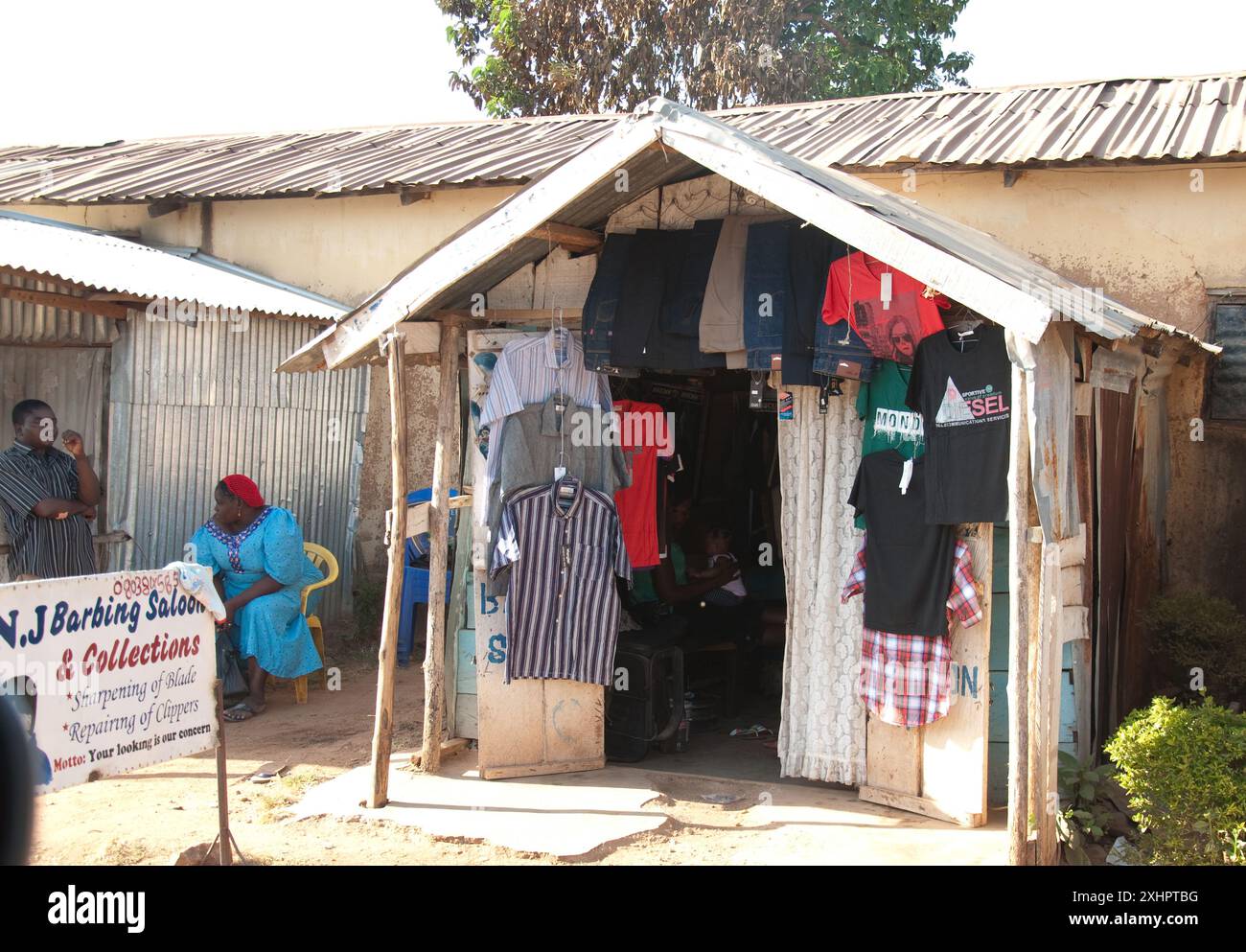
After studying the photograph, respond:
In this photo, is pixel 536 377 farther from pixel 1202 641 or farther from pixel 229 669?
pixel 1202 641

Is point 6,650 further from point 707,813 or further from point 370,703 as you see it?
point 370,703

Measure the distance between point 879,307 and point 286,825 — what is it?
4012 mm

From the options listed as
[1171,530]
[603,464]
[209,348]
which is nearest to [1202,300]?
[1171,530]

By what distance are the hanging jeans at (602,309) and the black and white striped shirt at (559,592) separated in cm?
74

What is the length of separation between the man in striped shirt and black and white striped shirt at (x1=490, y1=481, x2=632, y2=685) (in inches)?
135

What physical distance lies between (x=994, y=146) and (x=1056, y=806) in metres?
5.50

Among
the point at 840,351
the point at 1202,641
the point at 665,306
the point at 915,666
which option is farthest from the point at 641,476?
the point at 1202,641

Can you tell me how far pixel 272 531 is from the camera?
862cm

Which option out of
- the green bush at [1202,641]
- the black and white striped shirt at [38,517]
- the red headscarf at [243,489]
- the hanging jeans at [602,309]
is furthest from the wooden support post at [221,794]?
the green bush at [1202,641]

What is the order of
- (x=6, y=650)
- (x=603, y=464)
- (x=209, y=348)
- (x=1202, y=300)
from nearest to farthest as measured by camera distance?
(x=6, y=650), (x=603, y=464), (x=1202, y=300), (x=209, y=348)

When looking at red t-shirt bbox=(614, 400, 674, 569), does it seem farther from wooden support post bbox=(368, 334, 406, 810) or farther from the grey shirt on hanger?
wooden support post bbox=(368, 334, 406, 810)

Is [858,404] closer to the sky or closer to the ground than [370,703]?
closer to the sky

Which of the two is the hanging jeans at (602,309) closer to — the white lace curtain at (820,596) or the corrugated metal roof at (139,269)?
the white lace curtain at (820,596)

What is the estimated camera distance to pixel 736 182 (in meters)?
5.54
